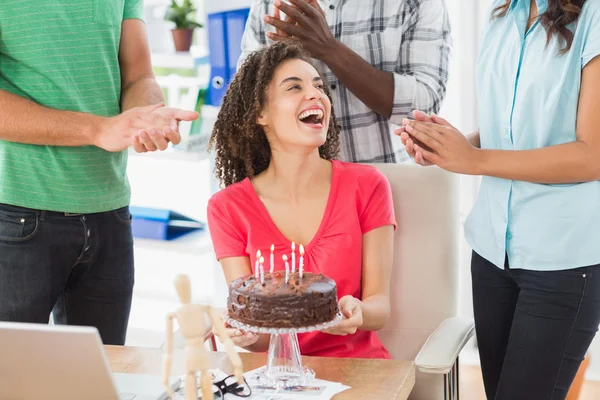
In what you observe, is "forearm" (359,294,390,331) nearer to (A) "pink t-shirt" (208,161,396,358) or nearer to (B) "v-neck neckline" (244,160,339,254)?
(A) "pink t-shirt" (208,161,396,358)

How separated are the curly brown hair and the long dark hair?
66cm

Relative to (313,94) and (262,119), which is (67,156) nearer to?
(262,119)

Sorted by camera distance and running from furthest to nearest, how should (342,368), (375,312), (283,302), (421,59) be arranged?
(421,59), (375,312), (342,368), (283,302)

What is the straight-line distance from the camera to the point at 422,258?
88.8 inches

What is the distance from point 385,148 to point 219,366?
3.16 ft

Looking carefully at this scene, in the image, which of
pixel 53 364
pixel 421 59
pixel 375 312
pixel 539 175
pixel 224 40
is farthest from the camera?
pixel 224 40

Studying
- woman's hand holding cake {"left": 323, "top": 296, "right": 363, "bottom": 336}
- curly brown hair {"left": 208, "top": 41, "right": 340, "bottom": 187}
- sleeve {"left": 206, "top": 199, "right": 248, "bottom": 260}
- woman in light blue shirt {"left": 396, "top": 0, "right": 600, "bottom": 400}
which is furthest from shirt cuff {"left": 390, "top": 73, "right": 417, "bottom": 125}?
woman's hand holding cake {"left": 323, "top": 296, "right": 363, "bottom": 336}

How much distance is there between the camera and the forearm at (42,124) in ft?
6.82

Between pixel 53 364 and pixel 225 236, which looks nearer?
pixel 53 364

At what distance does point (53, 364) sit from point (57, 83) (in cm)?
104

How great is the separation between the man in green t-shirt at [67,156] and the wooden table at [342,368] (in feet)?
1.12

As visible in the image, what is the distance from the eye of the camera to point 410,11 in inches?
95.1

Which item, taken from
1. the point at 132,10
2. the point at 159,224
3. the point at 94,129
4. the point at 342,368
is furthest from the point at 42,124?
the point at 159,224

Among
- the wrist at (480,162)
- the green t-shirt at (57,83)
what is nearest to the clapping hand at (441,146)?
the wrist at (480,162)
